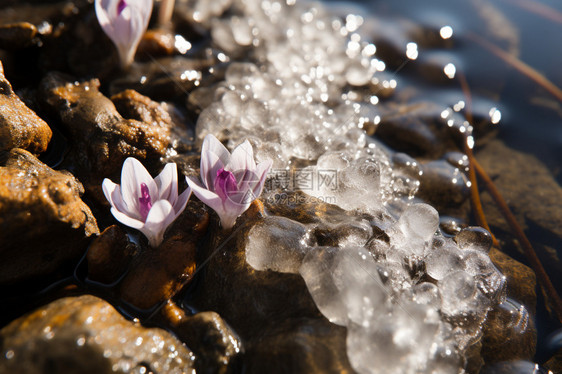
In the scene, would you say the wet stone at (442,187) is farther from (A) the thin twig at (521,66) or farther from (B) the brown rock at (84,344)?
(B) the brown rock at (84,344)

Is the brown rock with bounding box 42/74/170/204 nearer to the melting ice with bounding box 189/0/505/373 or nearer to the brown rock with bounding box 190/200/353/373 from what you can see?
the melting ice with bounding box 189/0/505/373

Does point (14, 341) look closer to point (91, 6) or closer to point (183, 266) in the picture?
point (183, 266)

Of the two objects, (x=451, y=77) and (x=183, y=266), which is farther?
(x=451, y=77)

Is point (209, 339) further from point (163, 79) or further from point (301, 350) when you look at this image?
point (163, 79)

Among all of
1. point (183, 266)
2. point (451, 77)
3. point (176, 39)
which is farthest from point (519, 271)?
point (176, 39)

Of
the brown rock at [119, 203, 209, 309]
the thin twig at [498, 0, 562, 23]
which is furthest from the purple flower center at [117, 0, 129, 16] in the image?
the thin twig at [498, 0, 562, 23]

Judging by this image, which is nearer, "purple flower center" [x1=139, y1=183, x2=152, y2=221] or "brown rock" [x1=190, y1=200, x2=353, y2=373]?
"brown rock" [x1=190, y1=200, x2=353, y2=373]
